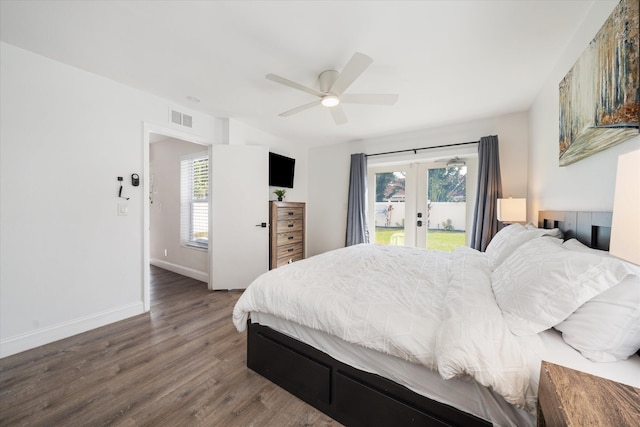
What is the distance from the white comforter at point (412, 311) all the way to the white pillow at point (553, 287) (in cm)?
8

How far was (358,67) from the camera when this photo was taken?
1776 mm

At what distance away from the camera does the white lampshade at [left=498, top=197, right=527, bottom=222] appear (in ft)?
8.87

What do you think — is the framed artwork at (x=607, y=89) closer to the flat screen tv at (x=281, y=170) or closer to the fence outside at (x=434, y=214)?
the fence outside at (x=434, y=214)

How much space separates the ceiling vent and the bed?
253 cm

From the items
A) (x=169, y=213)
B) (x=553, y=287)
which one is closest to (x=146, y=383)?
(x=553, y=287)

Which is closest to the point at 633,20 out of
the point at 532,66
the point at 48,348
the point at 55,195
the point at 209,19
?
the point at 532,66

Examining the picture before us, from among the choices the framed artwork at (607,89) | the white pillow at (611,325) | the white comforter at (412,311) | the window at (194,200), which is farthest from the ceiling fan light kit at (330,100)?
the window at (194,200)

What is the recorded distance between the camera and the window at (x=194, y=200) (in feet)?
13.1

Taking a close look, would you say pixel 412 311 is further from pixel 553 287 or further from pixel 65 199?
pixel 65 199

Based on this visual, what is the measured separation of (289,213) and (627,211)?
3.91 meters

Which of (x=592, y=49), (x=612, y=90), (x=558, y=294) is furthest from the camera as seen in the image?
(x=592, y=49)

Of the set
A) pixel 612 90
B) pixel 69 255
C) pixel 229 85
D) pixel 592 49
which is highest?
pixel 229 85

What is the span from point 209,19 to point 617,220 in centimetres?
236

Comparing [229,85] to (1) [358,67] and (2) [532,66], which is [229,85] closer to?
(1) [358,67]
